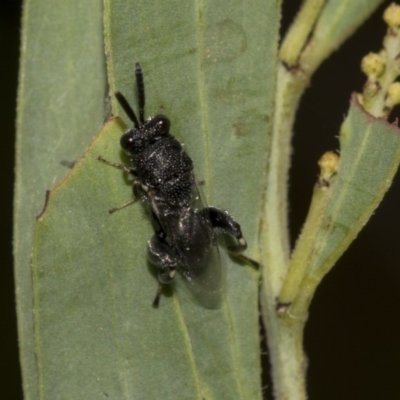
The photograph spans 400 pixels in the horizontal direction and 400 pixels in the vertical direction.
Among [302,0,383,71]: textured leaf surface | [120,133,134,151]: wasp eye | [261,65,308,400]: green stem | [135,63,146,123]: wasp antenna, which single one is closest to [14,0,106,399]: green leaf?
[120,133,134,151]: wasp eye

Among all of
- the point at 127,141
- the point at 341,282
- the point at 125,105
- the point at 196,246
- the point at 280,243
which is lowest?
the point at 341,282

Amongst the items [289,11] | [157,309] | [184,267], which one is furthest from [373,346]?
[157,309]

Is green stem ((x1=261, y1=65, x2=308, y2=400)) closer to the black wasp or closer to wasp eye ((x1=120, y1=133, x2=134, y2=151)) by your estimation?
the black wasp

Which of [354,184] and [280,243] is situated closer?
[354,184]

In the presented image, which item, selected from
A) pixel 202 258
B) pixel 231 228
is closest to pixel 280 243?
pixel 231 228

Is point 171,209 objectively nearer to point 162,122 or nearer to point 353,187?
point 162,122

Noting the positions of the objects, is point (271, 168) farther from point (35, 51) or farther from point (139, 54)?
point (35, 51)

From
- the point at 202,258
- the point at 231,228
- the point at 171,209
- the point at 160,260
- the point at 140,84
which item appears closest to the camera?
the point at 140,84
